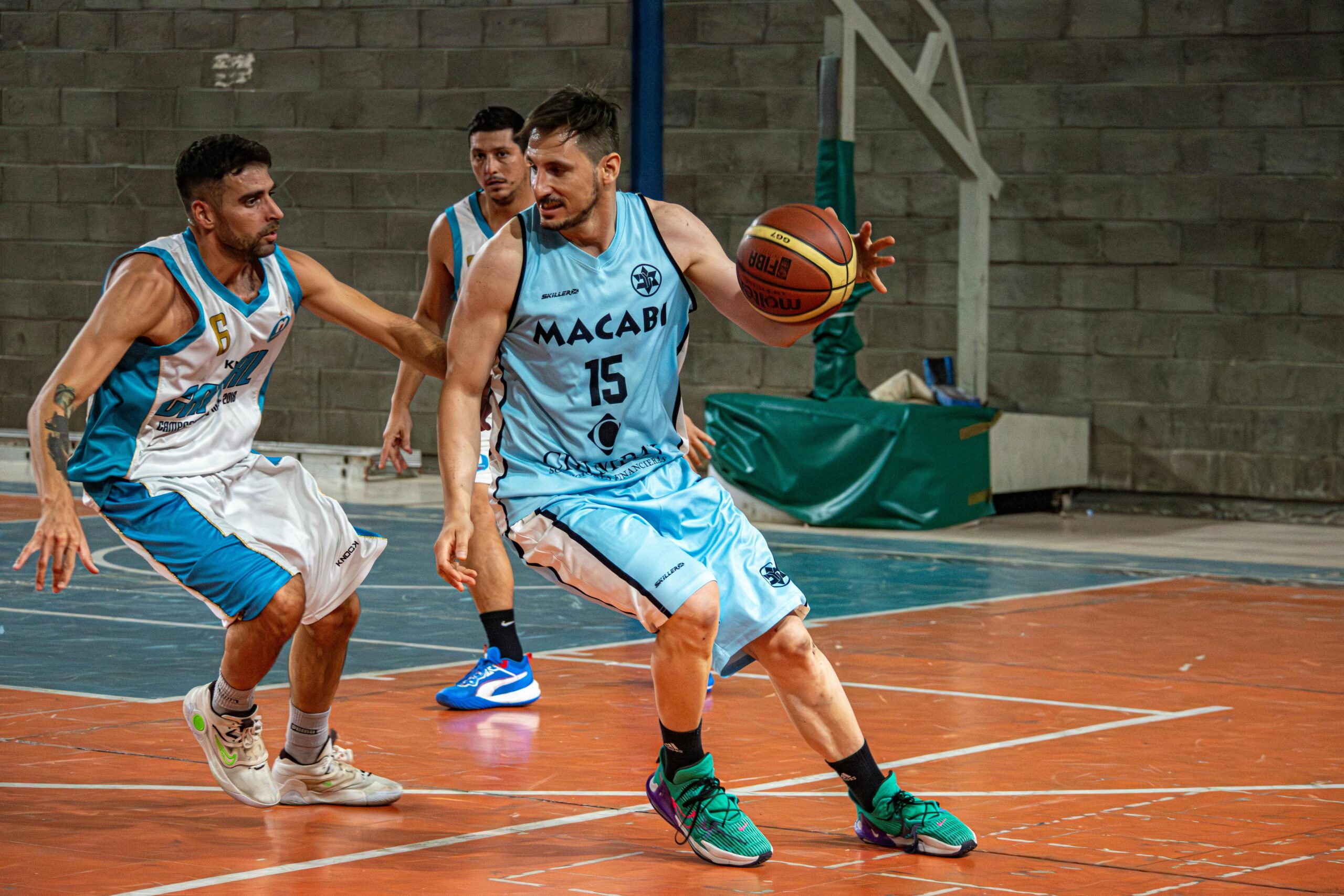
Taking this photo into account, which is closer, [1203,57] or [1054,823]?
[1054,823]

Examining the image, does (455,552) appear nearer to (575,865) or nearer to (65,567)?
(575,865)

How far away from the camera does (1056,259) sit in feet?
45.5

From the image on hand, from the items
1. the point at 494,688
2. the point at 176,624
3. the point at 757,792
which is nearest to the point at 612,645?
the point at 494,688

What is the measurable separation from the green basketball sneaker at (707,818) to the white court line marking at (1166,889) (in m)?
0.80

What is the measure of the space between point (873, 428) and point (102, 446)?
769 cm

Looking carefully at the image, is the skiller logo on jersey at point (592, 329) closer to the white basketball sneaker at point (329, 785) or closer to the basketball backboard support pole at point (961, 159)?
the white basketball sneaker at point (329, 785)

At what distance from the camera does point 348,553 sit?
15.4 ft

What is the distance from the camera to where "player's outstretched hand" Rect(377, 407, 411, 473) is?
5898mm

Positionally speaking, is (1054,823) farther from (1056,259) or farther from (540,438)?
(1056,259)

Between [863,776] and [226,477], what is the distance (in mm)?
1779

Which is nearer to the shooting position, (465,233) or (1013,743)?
(1013,743)

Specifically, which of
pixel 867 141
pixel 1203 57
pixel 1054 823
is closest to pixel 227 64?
pixel 867 141

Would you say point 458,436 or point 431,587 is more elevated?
point 458,436

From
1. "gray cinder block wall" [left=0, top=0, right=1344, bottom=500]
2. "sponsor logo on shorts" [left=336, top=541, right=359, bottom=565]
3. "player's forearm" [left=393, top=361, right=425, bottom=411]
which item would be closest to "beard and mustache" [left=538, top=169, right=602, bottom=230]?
"sponsor logo on shorts" [left=336, top=541, right=359, bottom=565]
